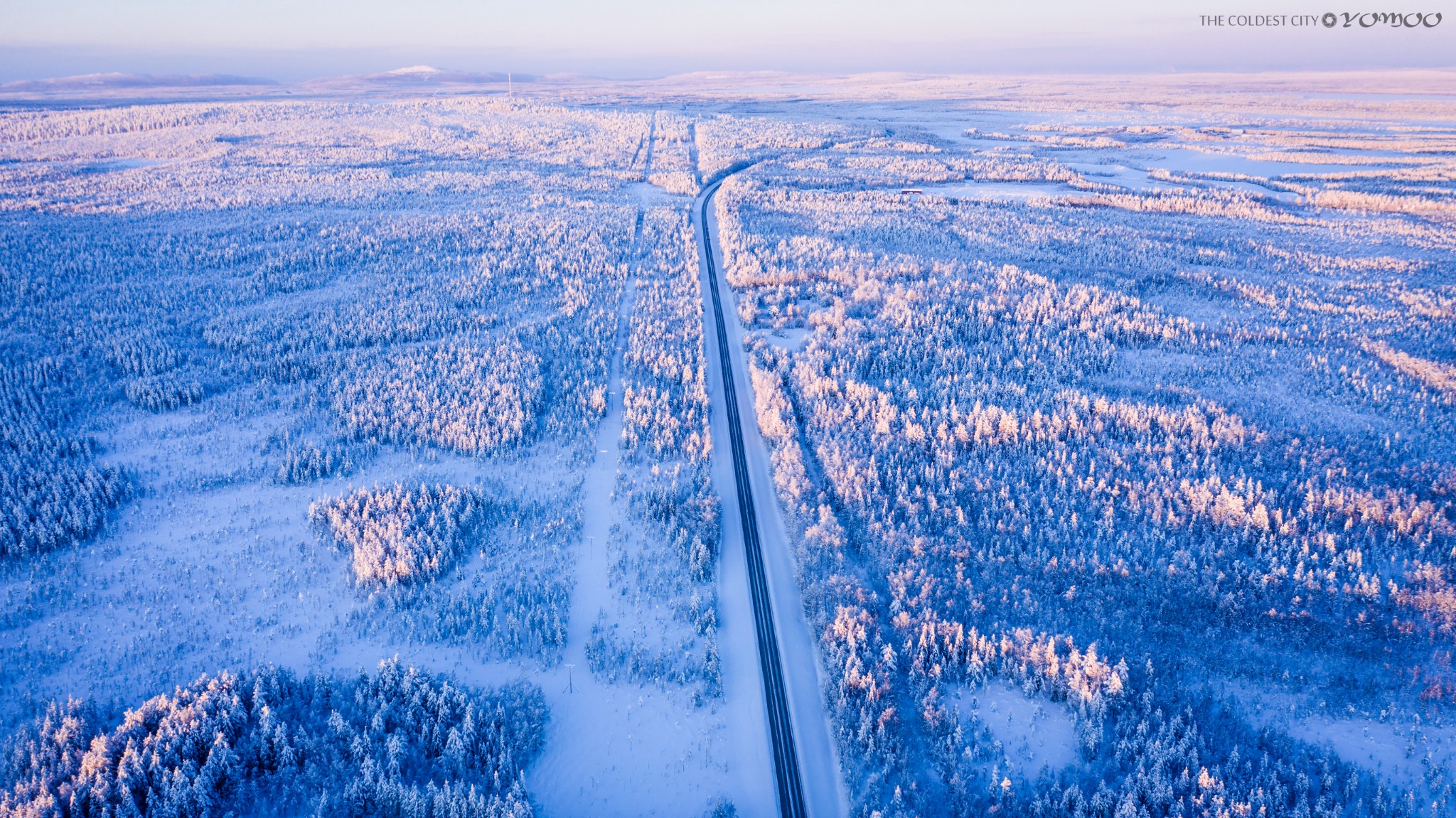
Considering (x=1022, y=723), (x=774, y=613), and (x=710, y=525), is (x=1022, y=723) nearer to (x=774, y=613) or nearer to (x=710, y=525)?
(x=774, y=613)

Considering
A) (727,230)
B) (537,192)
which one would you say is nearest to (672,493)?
(727,230)

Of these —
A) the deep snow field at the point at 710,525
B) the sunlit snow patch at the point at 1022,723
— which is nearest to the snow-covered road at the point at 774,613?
the deep snow field at the point at 710,525

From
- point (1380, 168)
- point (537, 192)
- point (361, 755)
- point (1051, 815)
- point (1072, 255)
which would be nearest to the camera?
point (1051, 815)

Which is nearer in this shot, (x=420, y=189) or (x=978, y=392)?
(x=978, y=392)

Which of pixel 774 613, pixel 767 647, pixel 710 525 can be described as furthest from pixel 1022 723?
pixel 710 525

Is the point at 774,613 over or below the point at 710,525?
below

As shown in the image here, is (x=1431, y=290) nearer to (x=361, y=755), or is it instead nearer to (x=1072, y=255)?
(x=1072, y=255)
